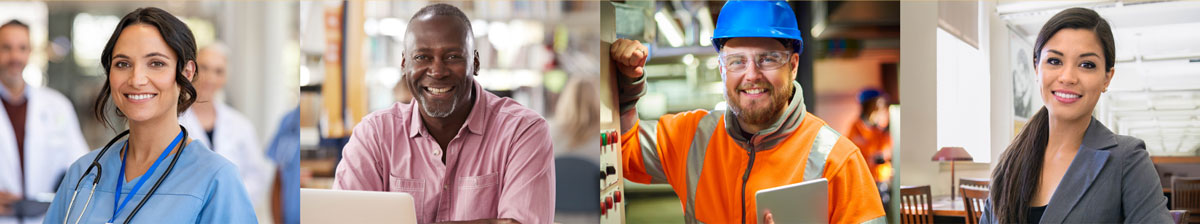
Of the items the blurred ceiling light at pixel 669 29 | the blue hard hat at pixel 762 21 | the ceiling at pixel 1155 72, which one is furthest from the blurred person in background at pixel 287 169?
the ceiling at pixel 1155 72

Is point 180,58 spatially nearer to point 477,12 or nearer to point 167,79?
point 167,79

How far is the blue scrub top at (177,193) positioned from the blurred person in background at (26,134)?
107 millimetres

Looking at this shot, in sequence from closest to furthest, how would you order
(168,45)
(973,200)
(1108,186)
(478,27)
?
1. (1108,186)
2. (973,200)
3. (168,45)
4. (478,27)

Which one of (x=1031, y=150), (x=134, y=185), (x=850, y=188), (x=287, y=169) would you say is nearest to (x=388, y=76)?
(x=287, y=169)

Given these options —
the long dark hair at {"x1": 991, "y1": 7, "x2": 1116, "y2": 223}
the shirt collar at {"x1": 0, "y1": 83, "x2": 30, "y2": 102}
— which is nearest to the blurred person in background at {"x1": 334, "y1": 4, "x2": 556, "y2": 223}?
the shirt collar at {"x1": 0, "y1": 83, "x2": 30, "y2": 102}

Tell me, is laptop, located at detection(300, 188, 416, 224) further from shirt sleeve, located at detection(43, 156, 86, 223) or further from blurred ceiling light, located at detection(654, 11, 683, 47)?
blurred ceiling light, located at detection(654, 11, 683, 47)

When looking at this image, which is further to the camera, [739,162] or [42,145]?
[42,145]

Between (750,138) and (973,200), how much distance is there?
90 cm

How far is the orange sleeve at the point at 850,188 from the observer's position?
3.67 meters

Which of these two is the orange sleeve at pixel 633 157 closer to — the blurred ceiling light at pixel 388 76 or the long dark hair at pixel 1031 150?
the blurred ceiling light at pixel 388 76

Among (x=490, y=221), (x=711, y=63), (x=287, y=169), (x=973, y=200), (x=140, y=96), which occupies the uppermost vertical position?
(x=711, y=63)

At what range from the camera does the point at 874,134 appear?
147 inches

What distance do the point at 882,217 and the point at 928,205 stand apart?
0.66ft

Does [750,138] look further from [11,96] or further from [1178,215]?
[11,96]
